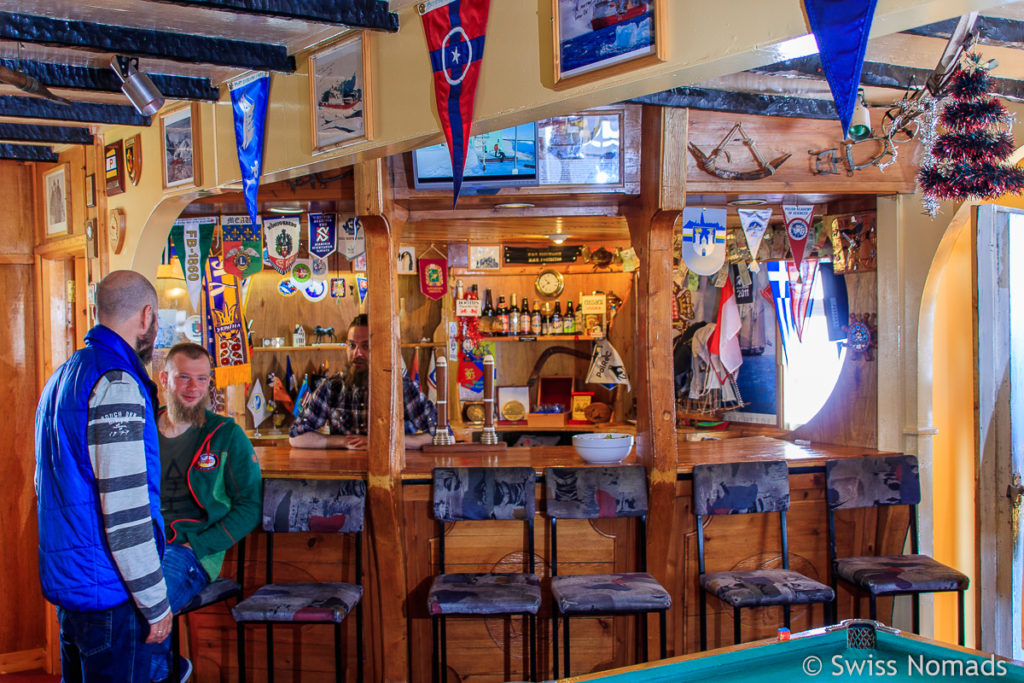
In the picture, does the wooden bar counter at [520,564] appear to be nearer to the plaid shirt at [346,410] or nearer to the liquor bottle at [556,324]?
the plaid shirt at [346,410]

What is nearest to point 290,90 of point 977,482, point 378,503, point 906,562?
point 378,503

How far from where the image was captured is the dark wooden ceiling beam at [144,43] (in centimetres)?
258

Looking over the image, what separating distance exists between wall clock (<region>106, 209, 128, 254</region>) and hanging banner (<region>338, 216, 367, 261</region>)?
1.13m

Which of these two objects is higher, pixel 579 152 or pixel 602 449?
pixel 579 152

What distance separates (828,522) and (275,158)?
3.03 meters

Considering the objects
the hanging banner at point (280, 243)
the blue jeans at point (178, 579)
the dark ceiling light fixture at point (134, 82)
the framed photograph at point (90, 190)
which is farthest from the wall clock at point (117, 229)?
the blue jeans at point (178, 579)

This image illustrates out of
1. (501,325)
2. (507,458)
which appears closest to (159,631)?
(507,458)

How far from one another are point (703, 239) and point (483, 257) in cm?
238

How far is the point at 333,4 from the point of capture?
2.52m

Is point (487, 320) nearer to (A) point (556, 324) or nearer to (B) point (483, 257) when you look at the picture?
(A) point (556, 324)

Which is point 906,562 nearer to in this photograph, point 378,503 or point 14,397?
point 378,503

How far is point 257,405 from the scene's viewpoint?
6617 mm

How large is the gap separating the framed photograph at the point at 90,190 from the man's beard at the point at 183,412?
6.14 ft

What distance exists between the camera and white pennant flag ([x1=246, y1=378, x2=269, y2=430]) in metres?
6.58
